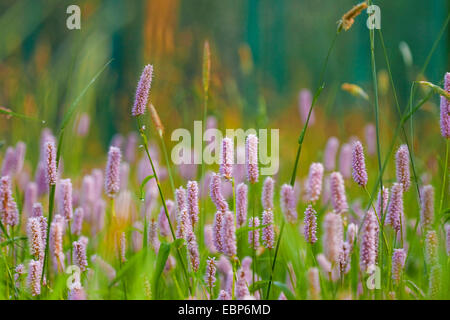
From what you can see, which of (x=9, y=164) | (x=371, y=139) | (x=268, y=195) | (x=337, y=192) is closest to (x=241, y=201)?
(x=268, y=195)

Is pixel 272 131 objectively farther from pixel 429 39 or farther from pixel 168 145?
pixel 429 39

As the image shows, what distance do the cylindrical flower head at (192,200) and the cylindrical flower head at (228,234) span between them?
0.07m

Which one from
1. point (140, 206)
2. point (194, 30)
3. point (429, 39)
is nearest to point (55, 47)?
point (194, 30)

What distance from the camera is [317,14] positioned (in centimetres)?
443

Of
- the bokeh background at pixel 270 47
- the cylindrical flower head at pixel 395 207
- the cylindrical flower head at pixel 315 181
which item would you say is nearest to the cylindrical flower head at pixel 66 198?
the cylindrical flower head at pixel 315 181

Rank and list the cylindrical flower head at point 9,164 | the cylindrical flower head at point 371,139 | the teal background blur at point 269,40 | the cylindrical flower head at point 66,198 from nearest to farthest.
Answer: the cylindrical flower head at point 66,198 < the cylindrical flower head at point 9,164 < the cylindrical flower head at point 371,139 < the teal background blur at point 269,40

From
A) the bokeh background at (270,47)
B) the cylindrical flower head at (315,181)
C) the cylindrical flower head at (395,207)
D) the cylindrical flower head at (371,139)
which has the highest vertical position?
the bokeh background at (270,47)

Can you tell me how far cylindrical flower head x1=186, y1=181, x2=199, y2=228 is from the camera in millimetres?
802

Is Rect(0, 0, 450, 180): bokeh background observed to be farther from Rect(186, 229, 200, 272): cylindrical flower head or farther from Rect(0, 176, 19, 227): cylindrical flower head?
Rect(186, 229, 200, 272): cylindrical flower head

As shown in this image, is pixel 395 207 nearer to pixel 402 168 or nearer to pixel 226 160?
pixel 402 168

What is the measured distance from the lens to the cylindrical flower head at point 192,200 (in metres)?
0.80

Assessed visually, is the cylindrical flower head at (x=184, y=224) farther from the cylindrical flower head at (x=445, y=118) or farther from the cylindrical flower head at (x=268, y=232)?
the cylindrical flower head at (x=445, y=118)

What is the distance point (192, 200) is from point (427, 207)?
340mm
